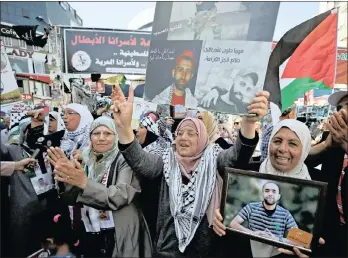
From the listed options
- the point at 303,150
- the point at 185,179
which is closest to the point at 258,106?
the point at 303,150

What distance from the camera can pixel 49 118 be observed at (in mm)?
3242

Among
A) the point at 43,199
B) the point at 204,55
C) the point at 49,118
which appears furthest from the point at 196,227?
the point at 49,118

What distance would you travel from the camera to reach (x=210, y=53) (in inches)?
64.2

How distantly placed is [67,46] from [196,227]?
2.41 m

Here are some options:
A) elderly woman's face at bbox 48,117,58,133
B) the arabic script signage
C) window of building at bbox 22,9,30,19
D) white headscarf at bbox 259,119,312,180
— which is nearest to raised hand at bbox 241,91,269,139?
white headscarf at bbox 259,119,312,180

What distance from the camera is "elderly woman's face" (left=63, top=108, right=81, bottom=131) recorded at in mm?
2836

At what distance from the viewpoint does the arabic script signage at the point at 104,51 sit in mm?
3115

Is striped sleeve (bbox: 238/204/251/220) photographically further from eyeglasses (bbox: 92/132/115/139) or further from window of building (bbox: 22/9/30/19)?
window of building (bbox: 22/9/30/19)

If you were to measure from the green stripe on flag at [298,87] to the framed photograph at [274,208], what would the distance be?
1.08 meters

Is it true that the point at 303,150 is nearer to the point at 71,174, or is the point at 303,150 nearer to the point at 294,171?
the point at 294,171

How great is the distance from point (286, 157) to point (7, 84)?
191cm

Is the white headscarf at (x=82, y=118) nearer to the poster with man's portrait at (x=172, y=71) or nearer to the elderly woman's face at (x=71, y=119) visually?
the elderly woman's face at (x=71, y=119)

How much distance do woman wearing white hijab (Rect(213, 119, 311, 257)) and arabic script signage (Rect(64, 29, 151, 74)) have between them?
214 centimetres

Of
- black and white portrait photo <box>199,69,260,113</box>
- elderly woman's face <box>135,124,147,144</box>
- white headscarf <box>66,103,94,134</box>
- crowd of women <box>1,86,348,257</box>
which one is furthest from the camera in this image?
elderly woman's face <box>135,124,147,144</box>
